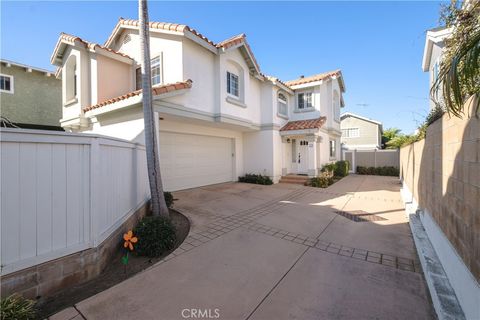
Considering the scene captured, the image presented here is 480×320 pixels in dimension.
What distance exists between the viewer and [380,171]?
17.6 metres

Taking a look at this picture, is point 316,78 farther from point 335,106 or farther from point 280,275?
point 280,275

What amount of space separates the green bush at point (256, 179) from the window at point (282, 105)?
4300 millimetres

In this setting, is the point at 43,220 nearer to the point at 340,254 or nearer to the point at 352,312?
the point at 352,312

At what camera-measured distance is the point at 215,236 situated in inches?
192

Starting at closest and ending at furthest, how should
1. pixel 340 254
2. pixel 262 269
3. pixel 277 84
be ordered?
pixel 262 269 → pixel 340 254 → pixel 277 84

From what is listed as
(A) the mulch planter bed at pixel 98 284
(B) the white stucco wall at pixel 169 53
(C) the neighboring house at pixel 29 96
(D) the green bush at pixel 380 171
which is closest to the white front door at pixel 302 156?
(D) the green bush at pixel 380 171

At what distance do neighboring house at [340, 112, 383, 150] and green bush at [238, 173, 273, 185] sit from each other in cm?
1804

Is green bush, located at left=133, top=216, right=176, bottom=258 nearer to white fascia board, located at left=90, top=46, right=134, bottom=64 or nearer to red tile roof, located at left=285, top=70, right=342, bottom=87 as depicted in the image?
white fascia board, located at left=90, top=46, right=134, bottom=64

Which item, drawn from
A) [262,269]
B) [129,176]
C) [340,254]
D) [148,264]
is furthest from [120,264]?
[340,254]

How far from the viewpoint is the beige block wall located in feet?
6.88

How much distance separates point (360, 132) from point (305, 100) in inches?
629

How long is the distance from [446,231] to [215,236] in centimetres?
398

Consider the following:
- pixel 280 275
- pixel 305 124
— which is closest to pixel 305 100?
pixel 305 124

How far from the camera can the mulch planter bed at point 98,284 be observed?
268 centimetres
